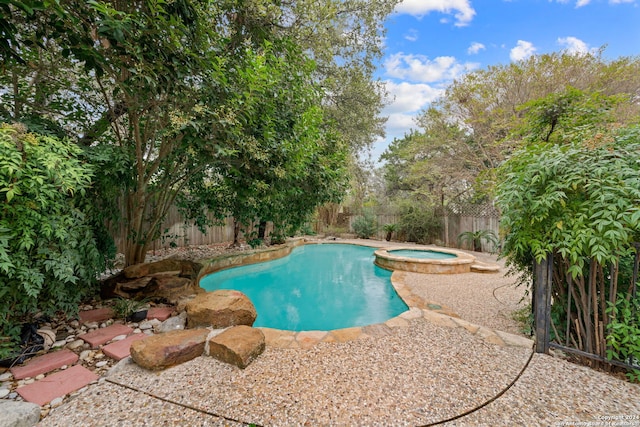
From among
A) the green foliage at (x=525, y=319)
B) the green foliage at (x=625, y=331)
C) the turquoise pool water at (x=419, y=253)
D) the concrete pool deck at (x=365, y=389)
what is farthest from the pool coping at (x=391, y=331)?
the turquoise pool water at (x=419, y=253)

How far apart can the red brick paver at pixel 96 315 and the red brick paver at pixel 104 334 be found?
281 mm

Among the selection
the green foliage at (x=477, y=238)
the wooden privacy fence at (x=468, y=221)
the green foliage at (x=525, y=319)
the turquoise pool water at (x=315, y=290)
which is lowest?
the turquoise pool water at (x=315, y=290)

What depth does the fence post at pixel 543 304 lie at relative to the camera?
92.9 inches

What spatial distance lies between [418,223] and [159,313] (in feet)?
33.0

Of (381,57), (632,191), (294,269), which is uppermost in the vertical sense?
(381,57)

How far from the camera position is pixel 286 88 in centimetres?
392

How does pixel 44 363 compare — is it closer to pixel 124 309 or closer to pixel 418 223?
pixel 124 309

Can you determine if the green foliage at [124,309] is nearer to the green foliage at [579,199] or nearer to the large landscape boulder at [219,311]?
the large landscape boulder at [219,311]

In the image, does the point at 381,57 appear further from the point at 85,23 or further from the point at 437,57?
the point at 85,23

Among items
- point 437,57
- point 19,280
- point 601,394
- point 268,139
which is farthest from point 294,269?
point 437,57

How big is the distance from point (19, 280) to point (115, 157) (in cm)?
149

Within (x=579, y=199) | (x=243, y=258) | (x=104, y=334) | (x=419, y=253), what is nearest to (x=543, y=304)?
(x=579, y=199)

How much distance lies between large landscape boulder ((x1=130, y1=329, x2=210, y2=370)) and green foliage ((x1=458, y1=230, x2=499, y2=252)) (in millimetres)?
9559

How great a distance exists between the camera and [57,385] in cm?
190
